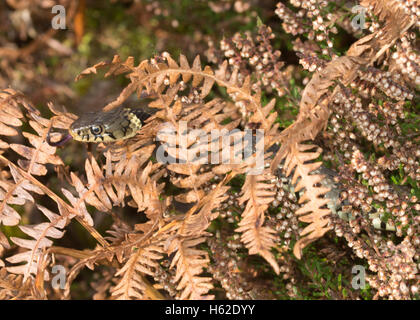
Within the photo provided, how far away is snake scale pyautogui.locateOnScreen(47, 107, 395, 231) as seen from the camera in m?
1.60

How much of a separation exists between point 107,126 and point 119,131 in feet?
0.17

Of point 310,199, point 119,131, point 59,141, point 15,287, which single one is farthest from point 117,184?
point 310,199

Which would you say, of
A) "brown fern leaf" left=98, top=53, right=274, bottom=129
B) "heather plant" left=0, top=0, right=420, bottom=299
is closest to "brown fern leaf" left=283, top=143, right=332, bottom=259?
"heather plant" left=0, top=0, right=420, bottom=299

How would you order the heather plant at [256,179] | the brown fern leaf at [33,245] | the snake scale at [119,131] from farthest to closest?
the snake scale at [119,131] → the brown fern leaf at [33,245] → the heather plant at [256,179]

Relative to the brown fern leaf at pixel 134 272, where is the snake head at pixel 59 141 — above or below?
above

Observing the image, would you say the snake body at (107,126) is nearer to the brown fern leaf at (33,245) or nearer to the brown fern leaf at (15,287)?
the brown fern leaf at (33,245)

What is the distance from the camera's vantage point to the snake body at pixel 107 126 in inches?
65.3

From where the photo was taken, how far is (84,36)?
148 inches

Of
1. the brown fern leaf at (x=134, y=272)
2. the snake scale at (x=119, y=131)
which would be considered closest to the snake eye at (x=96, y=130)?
the snake scale at (x=119, y=131)

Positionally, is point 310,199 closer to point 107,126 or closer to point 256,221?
point 256,221

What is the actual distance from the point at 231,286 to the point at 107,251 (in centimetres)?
47

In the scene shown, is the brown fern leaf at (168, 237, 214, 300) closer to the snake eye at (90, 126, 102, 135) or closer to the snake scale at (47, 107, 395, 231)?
the snake scale at (47, 107, 395, 231)

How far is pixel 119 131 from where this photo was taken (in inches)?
66.9

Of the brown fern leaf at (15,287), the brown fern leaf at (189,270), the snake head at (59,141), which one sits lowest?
the brown fern leaf at (189,270)
